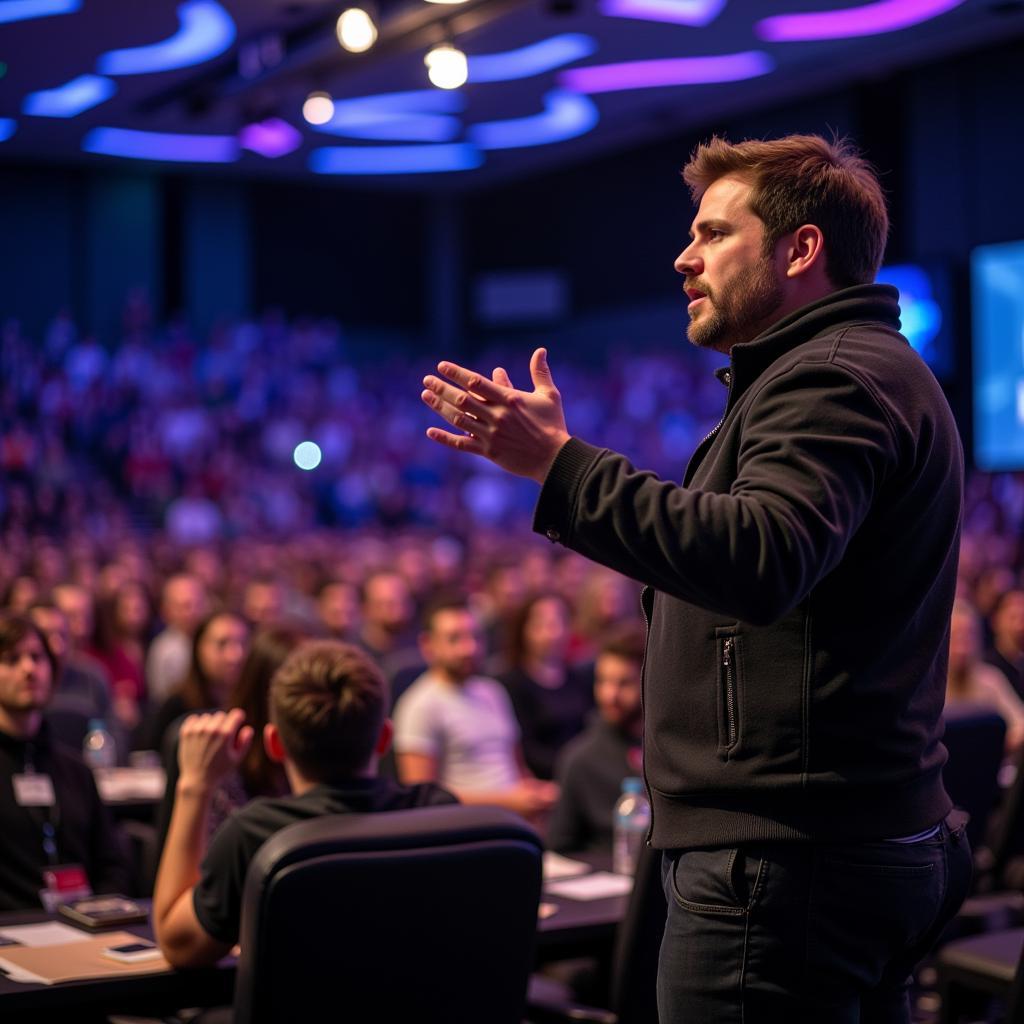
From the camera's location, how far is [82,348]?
14.6m

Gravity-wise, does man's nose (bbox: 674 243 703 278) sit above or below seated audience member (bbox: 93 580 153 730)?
above

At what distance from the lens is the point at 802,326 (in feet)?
5.26

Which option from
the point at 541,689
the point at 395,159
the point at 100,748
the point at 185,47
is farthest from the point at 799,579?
the point at 395,159

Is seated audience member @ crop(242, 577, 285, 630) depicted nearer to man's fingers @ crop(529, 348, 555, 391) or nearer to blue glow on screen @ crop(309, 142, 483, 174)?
man's fingers @ crop(529, 348, 555, 391)

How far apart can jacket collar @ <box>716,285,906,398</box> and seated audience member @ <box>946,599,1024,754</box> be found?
3.82 m

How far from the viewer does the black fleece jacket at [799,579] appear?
1386 mm

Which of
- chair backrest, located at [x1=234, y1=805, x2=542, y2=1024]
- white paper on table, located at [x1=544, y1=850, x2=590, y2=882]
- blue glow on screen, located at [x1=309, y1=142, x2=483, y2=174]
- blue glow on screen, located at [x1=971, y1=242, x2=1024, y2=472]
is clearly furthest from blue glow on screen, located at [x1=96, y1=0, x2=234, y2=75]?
chair backrest, located at [x1=234, y1=805, x2=542, y2=1024]

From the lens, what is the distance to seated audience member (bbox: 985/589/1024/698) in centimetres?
647

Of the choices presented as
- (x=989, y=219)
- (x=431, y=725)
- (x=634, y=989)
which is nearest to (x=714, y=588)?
(x=634, y=989)

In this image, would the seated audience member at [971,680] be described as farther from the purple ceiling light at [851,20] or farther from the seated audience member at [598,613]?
the purple ceiling light at [851,20]

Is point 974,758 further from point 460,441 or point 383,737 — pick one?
point 460,441

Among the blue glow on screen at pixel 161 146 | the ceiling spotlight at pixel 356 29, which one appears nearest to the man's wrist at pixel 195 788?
the ceiling spotlight at pixel 356 29

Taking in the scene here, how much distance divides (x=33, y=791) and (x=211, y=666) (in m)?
1.37

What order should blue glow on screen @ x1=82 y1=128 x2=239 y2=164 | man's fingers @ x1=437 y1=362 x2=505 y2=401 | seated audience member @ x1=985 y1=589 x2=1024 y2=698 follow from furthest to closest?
blue glow on screen @ x1=82 y1=128 x2=239 y2=164
seated audience member @ x1=985 y1=589 x2=1024 y2=698
man's fingers @ x1=437 y1=362 x2=505 y2=401
